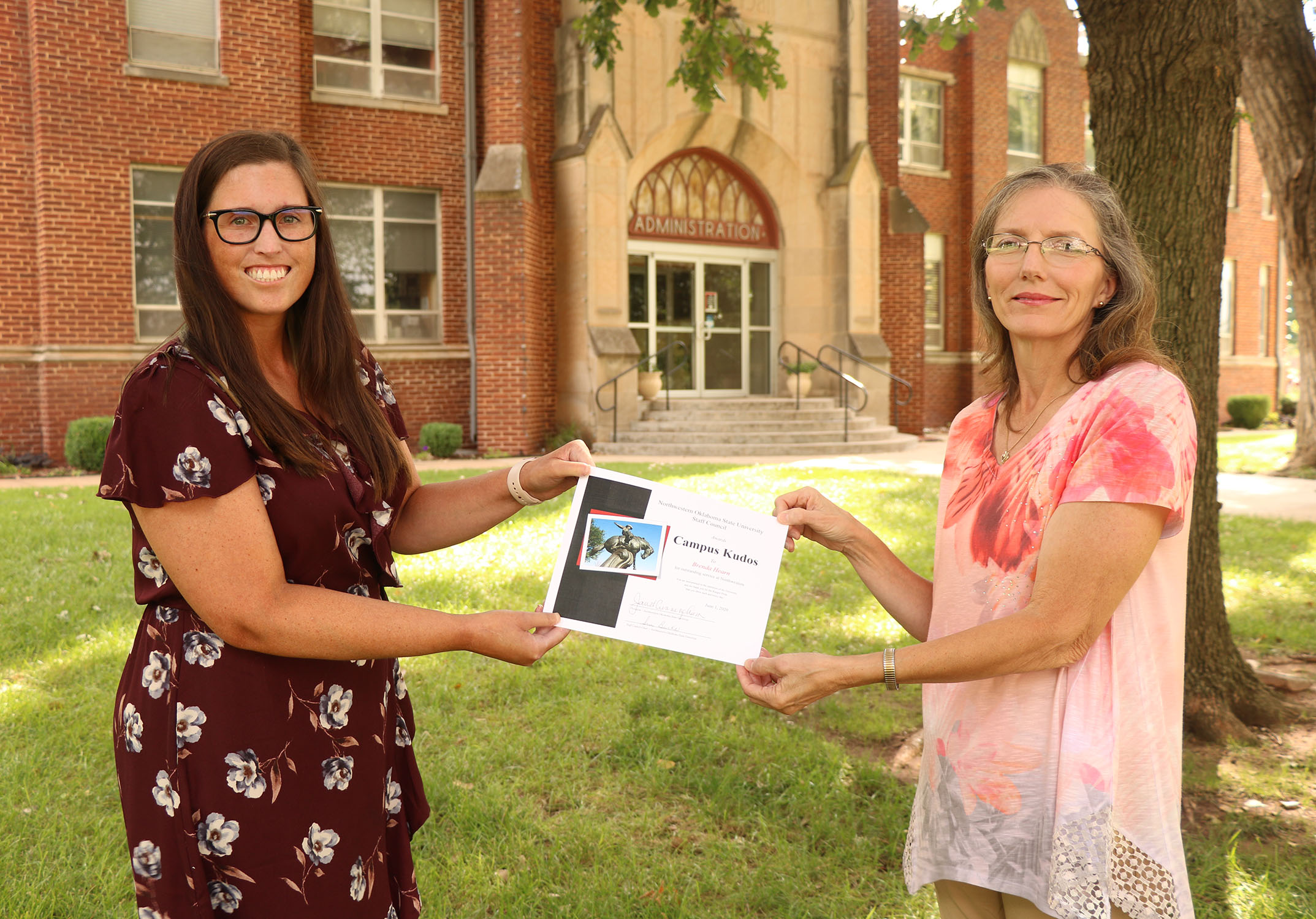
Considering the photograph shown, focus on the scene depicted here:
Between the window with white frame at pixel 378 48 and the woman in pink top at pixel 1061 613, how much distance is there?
1603 cm

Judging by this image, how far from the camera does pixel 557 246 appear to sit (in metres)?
16.6

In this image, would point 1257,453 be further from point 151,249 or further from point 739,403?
point 151,249

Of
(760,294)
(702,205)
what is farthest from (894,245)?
(702,205)

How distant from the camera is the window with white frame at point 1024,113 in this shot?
23.7 metres

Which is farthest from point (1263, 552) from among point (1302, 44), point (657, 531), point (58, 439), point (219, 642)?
point (58, 439)

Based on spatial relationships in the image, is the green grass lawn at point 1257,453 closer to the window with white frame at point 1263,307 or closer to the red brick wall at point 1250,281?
the red brick wall at point 1250,281

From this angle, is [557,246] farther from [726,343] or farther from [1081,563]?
[1081,563]

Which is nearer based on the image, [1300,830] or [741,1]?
[1300,830]

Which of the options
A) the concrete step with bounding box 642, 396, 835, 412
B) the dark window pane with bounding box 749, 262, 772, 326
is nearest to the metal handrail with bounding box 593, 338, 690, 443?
the concrete step with bounding box 642, 396, 835, 412

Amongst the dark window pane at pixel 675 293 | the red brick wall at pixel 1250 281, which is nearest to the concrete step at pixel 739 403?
the dark window pane at pixel 675 293

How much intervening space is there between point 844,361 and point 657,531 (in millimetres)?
16703

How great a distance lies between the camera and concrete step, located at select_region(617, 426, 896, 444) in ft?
50.6

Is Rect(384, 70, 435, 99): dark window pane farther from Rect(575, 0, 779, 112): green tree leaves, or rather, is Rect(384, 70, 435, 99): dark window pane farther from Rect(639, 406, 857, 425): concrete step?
Rect(575, 0, 779, 112): green tree leaves

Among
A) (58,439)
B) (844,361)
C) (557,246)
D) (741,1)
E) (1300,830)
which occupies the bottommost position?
(1300,830)
